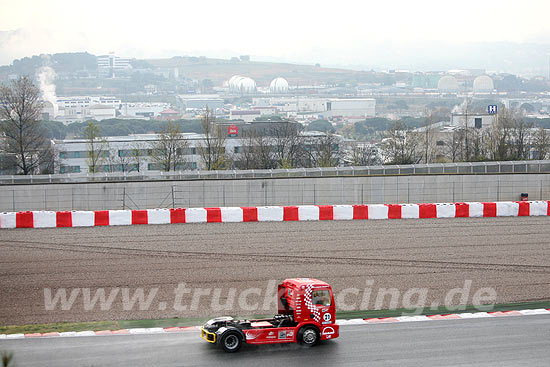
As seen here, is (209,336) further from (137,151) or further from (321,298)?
(137,151)

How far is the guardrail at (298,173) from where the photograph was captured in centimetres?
3338

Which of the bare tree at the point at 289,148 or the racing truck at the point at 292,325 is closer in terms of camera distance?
the racing truck at the point at 292,325

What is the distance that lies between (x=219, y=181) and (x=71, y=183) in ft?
22.5

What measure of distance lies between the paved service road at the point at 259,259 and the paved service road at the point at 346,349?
1691 mm

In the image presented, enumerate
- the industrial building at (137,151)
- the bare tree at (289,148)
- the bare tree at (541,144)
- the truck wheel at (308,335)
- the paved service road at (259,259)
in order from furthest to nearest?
1. the industrial building at (137,151)
2. the bare tree at (289,148)
3. the bare tree at (541,144)
4. the paved service road at (259,259)
5. the truck wheel at (308,335)

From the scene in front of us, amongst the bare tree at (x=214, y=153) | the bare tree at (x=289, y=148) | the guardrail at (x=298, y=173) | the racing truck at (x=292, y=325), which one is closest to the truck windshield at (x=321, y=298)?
the racing truck at (x=292, y=325)

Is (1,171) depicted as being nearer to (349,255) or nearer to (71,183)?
(71,183)

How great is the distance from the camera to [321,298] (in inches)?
484

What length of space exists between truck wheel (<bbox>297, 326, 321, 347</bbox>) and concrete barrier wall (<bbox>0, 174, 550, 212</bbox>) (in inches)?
789

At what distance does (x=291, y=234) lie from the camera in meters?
22.9

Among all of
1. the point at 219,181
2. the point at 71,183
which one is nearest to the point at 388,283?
the point at 219,181

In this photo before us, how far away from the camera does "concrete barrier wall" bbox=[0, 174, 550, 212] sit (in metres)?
31.8

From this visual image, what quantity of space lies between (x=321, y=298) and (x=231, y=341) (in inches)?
69.6

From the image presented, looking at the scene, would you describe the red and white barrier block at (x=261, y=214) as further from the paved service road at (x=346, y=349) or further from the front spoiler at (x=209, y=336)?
the front spoiler at (x=209, y=336)
